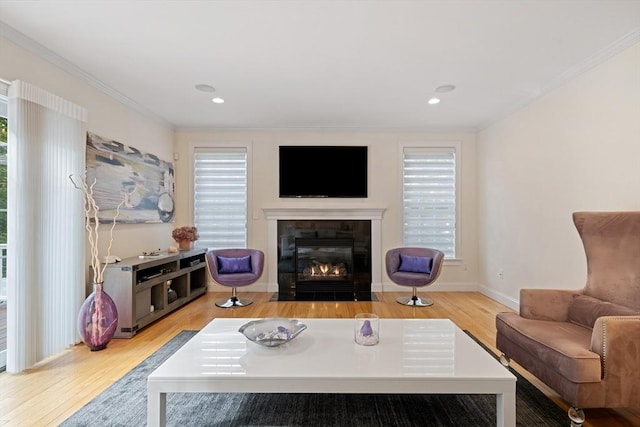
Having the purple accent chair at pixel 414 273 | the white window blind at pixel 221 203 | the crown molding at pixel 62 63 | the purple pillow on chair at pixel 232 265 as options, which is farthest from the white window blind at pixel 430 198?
the crown molding at pixel 62 63

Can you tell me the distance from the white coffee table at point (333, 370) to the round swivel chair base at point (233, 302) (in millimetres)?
2285

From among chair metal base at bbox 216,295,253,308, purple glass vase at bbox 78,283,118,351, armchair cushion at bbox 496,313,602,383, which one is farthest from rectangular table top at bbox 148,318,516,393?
chair metal base at bbox 216,295,253,308

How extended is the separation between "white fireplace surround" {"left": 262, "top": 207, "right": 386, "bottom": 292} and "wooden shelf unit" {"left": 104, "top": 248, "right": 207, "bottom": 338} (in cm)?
112

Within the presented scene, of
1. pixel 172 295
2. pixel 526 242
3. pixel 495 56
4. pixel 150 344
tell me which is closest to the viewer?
pixel 495 56

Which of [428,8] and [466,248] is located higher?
[428,8]

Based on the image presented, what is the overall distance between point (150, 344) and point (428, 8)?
142 inches

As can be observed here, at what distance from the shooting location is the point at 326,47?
2635mm

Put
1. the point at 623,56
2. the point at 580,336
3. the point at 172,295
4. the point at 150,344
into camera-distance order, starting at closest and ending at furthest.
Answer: the point at 580,336
the point at 623,56
the point at 150,344
the point at 172,295

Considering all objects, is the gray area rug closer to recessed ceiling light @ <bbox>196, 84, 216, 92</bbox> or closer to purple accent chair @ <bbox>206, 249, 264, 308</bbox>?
purple accent chair @ <bbox>206, 249, 264, 308</bbox>

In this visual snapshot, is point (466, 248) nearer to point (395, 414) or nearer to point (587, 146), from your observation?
point (587, 146)

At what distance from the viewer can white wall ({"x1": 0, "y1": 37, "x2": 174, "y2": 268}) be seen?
8.21 ft

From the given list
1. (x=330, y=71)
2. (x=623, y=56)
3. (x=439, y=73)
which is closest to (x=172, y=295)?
(x=330, y=71)

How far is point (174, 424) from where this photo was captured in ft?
5.93

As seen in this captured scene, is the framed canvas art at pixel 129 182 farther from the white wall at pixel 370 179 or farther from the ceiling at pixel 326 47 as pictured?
the ceiling at pixel 326 47
